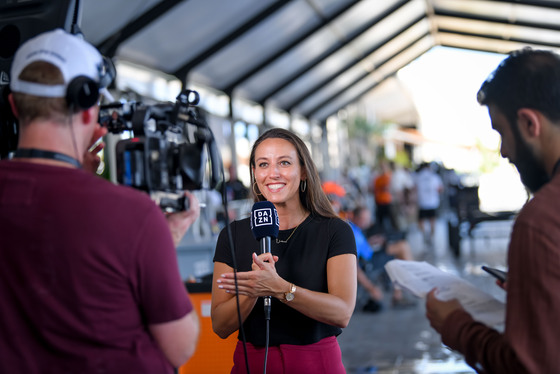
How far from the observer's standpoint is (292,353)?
6.79 feet

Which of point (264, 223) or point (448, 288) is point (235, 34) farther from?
point (448, 288)

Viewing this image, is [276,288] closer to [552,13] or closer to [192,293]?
[192,293]

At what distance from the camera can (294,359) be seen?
6.76 feet

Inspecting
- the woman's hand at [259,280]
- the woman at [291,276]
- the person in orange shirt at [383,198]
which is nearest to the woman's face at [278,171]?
the woman at [291,276]

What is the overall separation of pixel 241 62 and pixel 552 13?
645 cm

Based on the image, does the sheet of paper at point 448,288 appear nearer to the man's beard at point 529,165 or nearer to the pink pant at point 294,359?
the man's beard at point 529,165

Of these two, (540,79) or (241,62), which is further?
(241,62)

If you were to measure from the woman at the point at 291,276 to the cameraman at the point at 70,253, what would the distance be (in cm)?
66

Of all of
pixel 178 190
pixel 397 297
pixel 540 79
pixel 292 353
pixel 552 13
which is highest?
pixel 552 13

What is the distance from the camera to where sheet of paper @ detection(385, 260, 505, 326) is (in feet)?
4.61

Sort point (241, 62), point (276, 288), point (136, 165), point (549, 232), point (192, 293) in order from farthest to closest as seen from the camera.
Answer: point (241, 62), point (192, 293), point (276, 288), point (136, 165), point (549, 232)

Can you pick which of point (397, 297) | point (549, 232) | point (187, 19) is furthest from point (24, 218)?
point (187, 19)

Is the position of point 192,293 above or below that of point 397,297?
above

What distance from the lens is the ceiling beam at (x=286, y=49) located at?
1252 cm
